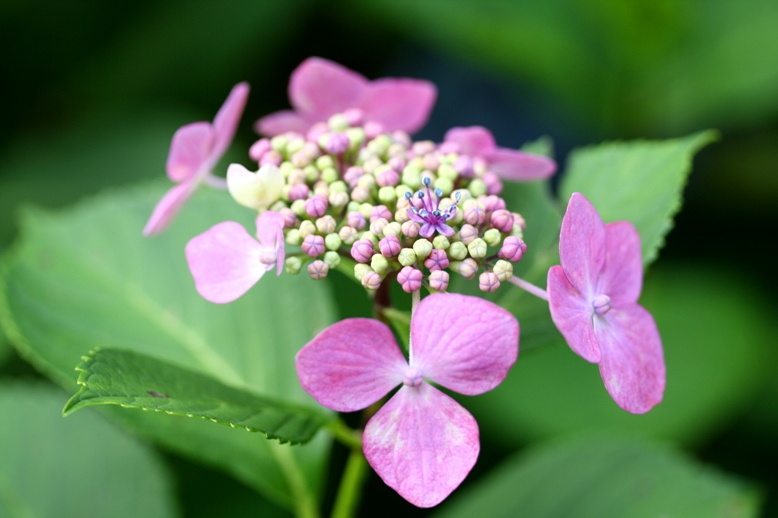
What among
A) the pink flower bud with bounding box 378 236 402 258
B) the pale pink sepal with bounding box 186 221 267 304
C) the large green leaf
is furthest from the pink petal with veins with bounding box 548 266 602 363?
the large green leaf

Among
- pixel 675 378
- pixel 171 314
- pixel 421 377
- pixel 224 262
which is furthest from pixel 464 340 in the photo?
pixel 675 378

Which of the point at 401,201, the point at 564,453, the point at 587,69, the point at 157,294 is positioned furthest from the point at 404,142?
the point at 587,69

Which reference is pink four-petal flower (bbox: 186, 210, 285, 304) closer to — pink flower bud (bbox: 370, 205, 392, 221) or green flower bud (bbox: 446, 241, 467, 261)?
pink flower bud (bbox: 370, 205, 392, 221)

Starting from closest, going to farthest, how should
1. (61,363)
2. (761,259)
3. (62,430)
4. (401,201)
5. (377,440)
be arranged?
(377,440) < (401,201) < (61,363) < (62,430) < (761,259)

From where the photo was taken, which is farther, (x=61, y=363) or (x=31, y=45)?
(x=31, y=45)

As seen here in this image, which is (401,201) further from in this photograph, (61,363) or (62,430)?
(62,430)

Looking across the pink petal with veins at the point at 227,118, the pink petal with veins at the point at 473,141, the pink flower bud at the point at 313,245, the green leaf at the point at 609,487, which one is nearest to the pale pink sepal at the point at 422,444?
the pink flower bud at the point at 313,245

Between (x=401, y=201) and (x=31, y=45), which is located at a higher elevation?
(x=401, y=201)
